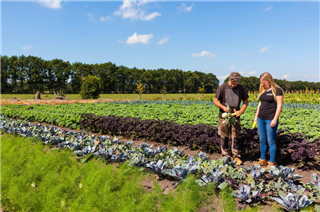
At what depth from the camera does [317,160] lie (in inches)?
148

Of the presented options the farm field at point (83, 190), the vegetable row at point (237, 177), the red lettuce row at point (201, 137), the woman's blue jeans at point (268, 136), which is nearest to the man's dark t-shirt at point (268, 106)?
the woman's blue jeans at point (268, 136)

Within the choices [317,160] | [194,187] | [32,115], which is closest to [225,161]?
[194,187]

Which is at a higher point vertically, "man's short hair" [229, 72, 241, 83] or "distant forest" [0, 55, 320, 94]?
"distant forest" [0, 55, 320, 94]

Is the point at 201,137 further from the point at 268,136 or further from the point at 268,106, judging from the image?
the point at 268,106

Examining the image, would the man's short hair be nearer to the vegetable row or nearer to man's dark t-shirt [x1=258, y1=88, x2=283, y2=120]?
man's dark t-shirt [x1=258, y1=88, x2=283, y2=120]

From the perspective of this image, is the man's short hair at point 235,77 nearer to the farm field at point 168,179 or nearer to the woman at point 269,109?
the woman at point 269,109

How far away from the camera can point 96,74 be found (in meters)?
67.4

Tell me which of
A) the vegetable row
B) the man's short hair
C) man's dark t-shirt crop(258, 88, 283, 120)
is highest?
the man's short hair

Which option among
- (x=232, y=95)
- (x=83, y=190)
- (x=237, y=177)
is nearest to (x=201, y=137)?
(x=232, y=95)

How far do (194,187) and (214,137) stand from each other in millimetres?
2187

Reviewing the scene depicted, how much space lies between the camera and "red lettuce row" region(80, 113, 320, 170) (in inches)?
148

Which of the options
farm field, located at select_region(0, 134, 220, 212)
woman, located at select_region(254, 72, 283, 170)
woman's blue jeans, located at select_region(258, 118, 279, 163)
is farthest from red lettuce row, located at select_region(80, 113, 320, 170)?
farm field, located at select_region(0, 134, 220, 212)

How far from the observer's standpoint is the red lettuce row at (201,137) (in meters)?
3.76

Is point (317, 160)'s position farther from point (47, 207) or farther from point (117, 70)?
point (117, 70)
